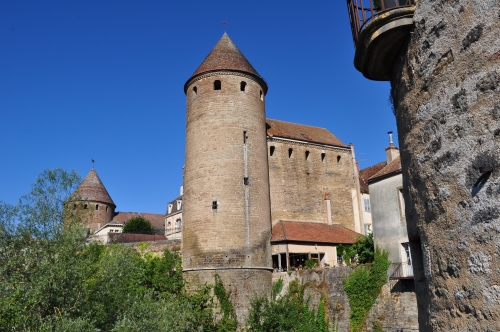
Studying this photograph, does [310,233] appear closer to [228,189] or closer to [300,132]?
[228,189]

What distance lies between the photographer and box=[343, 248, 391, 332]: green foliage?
17.4 metres

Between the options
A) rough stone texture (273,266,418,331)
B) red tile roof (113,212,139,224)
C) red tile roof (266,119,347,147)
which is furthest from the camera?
red tile roof (113,212,139,224)

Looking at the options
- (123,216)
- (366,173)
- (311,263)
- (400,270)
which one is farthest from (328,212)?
(123,216)

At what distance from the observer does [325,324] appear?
66.0 feet

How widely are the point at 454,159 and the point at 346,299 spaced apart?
1735 cm

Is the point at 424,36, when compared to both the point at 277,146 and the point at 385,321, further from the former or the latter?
the point at 277,146

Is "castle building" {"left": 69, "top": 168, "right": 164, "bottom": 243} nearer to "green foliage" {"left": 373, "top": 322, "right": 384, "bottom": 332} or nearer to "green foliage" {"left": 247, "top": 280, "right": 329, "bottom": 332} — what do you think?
"green foliage" {"left": 247, "top": 280, "right": 329, "bottom": 332}

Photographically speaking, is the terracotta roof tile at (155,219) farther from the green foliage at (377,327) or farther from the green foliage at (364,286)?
the green foliage at (377,327)

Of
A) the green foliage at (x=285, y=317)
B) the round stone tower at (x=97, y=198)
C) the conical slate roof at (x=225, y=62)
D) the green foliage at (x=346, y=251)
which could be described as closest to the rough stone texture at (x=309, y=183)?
the green foliage at (x=346, y=251)

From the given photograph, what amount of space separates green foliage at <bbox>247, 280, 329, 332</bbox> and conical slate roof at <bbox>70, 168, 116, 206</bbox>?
109 feet

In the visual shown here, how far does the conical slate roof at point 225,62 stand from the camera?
2608 centimetres

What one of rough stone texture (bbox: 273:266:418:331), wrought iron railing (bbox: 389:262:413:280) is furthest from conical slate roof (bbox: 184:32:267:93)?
wrought iron railing (bbox: 389:262:413:280)

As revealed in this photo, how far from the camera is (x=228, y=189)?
23.9 metres

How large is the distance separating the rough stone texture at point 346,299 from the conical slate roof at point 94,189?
31.9m
